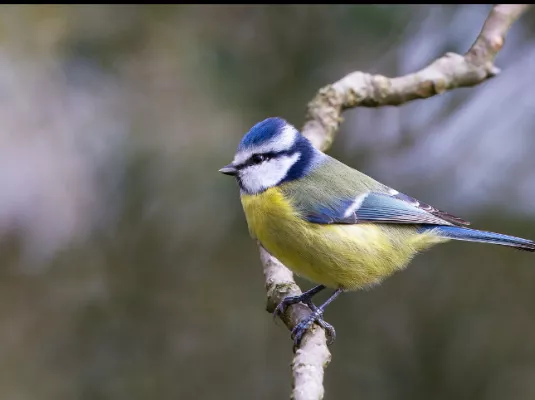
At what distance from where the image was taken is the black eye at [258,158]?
1.96 metres

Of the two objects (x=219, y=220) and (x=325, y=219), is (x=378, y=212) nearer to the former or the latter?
(x=325, y=219)

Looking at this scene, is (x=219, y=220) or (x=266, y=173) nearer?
(x=266, y=173)

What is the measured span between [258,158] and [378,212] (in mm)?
363

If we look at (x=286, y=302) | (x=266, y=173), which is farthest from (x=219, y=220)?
(x=286, y=302)

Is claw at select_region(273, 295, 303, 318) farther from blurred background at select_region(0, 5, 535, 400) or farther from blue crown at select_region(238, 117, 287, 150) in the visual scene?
blurred background at select_region(0, 5, 535, 400)

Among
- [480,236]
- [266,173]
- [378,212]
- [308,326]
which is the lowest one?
[308,326]

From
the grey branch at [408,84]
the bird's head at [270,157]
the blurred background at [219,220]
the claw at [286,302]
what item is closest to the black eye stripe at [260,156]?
the bird's head at [270,157]

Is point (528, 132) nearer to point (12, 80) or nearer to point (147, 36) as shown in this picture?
point (147, 36)

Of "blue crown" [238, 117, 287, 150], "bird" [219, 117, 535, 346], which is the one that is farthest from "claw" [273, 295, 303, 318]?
"blue crown" [238, 117, 287, 150]

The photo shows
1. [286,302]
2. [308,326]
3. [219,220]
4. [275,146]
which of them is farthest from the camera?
[219,220]

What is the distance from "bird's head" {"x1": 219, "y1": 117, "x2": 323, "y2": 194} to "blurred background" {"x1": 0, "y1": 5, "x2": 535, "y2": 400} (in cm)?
66

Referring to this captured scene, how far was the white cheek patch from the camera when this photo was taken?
195 centimetres

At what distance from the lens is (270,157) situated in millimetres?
1982

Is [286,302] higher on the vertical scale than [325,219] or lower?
lower
